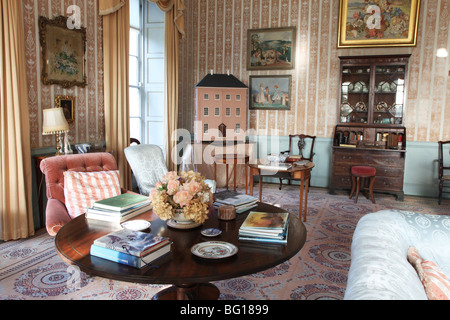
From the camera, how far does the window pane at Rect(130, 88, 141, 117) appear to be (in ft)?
20.3

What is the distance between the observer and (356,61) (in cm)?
627

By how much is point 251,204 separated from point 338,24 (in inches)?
206

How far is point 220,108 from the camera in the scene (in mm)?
6676

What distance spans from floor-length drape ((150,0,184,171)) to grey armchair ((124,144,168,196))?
2092 millimetres

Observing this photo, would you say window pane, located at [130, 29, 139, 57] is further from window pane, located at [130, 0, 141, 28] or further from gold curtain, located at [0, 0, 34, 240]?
gold curtain, located at [0, 0, 34, 240]

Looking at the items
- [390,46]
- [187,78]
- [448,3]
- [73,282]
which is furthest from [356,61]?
[73,282]

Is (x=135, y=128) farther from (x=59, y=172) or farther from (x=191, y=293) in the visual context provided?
(x=191, y=293)

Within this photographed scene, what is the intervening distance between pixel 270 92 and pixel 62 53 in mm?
4093

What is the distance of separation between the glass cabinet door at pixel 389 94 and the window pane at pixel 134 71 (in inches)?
168

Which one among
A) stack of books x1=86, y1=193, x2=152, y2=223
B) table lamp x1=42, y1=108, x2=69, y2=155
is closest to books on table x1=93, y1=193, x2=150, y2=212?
stack of books x1=86, y1=193, x2=152, y2=223

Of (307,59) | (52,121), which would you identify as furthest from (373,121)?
(52,121)

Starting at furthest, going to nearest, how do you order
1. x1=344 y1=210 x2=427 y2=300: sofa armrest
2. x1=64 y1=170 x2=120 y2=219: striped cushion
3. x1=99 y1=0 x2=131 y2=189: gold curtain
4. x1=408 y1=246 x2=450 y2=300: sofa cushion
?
1. x1=99 y1=0 x2=131 y2=189: gold curtain
2. x1=64 y1=170 x2=120 y2=219: striped cushion
3. x1=408 y1=246 x2=450 y2=300: sofa cushion
4. x1=344 y1=210 x2=427 y2=300: sofa armrest

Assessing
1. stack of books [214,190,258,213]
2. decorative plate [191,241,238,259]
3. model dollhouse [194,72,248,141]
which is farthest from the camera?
model dollhouse [194,72,248,141]
